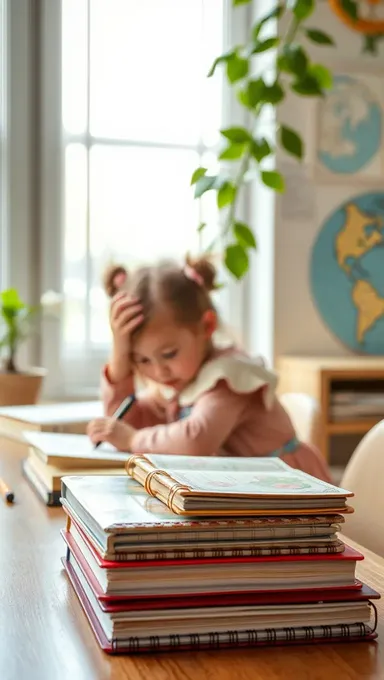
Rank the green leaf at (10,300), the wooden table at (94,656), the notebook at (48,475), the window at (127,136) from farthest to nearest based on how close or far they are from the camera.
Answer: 1. the window at (127,136)
2. the green leaf at (10,300)
3. the notebook at (48,475)
4. the wooden table at (94,656)

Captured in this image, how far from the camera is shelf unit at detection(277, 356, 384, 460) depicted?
2.86m

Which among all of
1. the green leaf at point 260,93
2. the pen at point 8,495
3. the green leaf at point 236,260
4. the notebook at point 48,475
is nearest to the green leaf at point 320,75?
the green leaf at point 260,93

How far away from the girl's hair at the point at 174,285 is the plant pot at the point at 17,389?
2.31ft

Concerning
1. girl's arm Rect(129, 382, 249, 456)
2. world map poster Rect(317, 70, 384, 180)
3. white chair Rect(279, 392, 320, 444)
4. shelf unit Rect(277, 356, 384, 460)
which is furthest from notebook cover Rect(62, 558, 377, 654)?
world map poster Rect(317, 70, 384, 180)

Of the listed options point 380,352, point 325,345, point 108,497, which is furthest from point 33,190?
point 108,497

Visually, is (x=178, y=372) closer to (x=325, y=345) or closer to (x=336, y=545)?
(x=336, y=545)

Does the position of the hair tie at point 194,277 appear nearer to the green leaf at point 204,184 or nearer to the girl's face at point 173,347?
the girl's face at point 173,347

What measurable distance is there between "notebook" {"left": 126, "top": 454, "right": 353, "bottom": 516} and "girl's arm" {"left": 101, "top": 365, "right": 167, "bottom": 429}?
A: 889mm

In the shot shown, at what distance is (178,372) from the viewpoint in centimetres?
157

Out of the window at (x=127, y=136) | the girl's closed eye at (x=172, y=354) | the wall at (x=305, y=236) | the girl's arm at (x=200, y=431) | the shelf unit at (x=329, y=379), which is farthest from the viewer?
the wall at (x=305, y=236)

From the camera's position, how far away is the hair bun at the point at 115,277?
169 cm

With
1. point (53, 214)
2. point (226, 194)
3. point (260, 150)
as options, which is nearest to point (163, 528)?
point (226, 194)

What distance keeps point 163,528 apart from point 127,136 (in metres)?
2.67

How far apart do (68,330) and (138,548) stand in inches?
98.7
